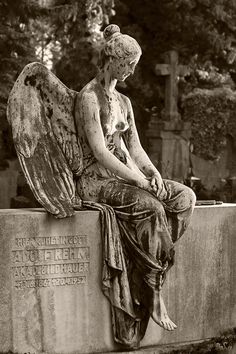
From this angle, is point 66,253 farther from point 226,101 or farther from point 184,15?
point 226,101

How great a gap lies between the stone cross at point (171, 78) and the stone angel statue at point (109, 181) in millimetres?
11933

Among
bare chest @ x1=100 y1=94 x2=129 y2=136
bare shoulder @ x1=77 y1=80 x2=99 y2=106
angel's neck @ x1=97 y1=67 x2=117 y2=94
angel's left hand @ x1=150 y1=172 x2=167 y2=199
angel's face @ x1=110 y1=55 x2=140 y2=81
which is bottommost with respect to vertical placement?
angel's left hand @ x1=150 y1=172 x2=167 y2=199

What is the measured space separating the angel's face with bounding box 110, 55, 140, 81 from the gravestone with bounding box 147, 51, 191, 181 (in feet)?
37.7

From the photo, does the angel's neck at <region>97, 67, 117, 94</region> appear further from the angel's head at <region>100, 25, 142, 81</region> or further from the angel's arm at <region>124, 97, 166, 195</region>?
the angel's arm at <region>124, 97, 166, 195</region>

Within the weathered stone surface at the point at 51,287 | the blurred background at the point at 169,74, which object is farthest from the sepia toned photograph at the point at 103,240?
the blurred background at the point at 169,74

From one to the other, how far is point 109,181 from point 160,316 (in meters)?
1.09

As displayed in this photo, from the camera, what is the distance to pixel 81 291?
22.4 ft

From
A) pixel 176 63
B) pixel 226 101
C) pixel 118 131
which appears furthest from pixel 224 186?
pixel 118 131

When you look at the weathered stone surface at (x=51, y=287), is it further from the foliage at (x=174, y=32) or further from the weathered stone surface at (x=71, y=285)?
the foliage at (x=174, y=32)

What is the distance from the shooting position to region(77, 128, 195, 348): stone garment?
267 inches

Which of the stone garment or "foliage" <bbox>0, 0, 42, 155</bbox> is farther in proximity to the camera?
"foliage" <bbox>0, 0, 42, 155</bbox>

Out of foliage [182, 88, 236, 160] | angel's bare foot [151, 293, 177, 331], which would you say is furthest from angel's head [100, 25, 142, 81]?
foliage [182, 88, 236, 160]

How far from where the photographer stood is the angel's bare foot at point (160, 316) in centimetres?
683

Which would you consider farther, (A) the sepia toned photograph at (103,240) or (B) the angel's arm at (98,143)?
(B) the angel's arm at (98,143)
